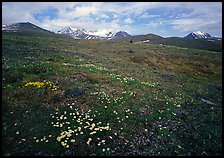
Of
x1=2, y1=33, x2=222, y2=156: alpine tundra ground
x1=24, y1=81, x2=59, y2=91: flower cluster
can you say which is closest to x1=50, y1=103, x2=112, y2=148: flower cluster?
x1=2, y1=33, x2=222, y2=156: alpine tundra ground

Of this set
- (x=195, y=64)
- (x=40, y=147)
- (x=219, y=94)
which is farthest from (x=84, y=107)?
(x=195, y=64)

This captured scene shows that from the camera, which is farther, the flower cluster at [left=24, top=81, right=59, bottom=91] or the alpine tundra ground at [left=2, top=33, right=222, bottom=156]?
the flower cluster at [left=24, top=81, right=59, bottom=91]

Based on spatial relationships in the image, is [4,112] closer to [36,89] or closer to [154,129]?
[36,89]

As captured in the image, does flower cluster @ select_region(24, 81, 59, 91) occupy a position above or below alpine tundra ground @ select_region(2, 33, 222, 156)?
above

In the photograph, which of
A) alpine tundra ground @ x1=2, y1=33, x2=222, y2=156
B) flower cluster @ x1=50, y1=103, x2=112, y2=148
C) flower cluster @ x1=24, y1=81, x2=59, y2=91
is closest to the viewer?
alpine tundra ground @ x1=2, y1=33, x2=222, y2=156

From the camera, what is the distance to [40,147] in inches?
593

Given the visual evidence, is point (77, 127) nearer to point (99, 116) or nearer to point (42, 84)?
point (99, 116)

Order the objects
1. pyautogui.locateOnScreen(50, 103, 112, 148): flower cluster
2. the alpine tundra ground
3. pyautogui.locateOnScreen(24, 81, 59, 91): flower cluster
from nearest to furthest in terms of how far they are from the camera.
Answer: the alpine tundra ground, pyautogui.locateOnScreen(50, 103, 112, 148): flower cluster, pyautogui.locateOnScreen(24, 81, 59, 91): flower cluster

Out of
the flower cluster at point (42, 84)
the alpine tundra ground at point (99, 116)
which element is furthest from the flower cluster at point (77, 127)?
the flower cluster at point (42, 84)

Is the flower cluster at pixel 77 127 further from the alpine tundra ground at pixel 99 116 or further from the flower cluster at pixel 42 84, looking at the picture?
the flower cluster at pixel 42 84

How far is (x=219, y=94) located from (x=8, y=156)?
92.5 ft

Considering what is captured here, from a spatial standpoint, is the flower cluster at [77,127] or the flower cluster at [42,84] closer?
the flower cluster at [77,127]

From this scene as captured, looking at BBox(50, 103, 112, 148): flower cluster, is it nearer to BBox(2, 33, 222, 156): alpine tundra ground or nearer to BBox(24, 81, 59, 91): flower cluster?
BBox(2, 33, 222, 156): alpine tundra ground

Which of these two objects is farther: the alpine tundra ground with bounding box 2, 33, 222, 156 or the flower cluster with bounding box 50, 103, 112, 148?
the flower cluster with bounding box 50, 103, 112, 148
